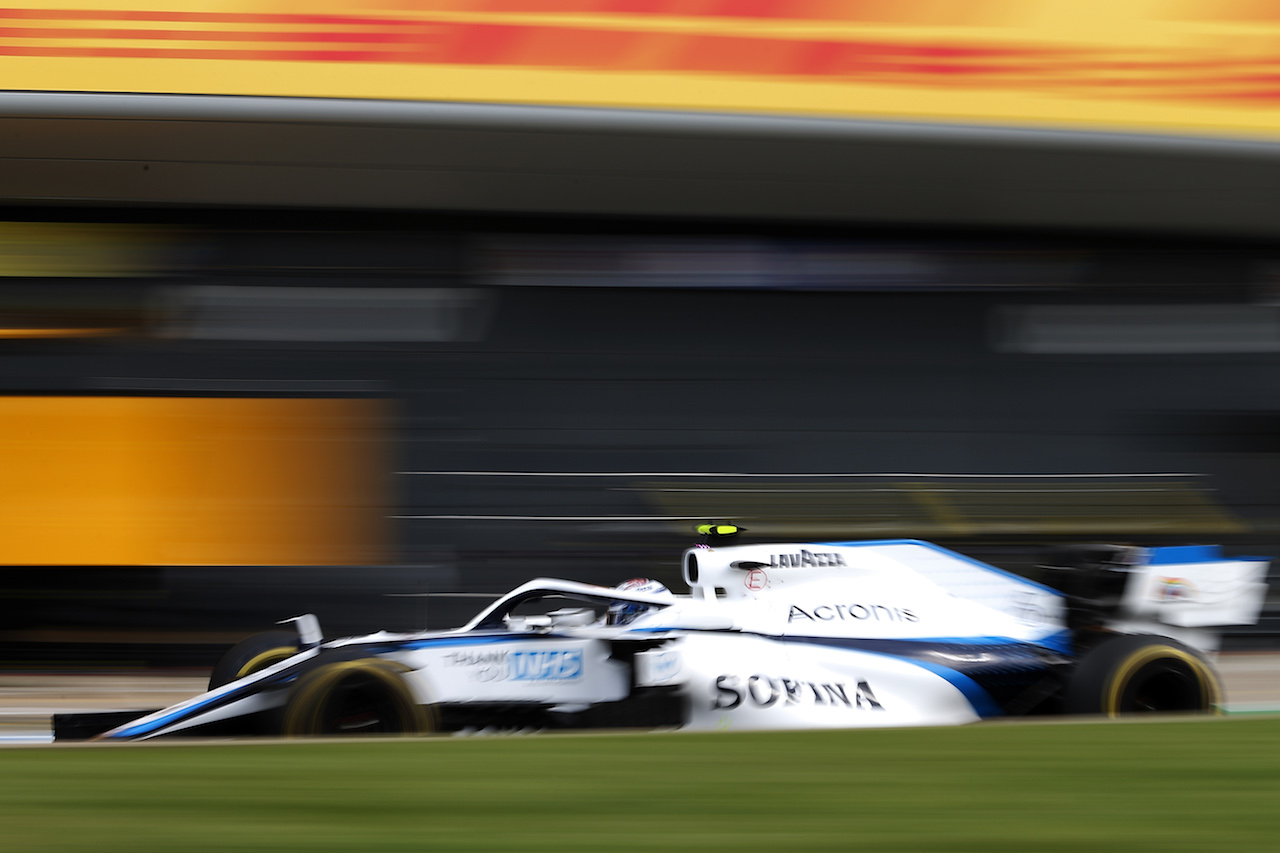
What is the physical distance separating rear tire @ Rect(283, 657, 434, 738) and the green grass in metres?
0.73

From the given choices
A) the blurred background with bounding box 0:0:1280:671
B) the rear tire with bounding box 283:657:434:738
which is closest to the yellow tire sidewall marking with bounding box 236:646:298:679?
the rear tire with bounding box 283:657:434:738

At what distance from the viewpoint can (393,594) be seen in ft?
25.0

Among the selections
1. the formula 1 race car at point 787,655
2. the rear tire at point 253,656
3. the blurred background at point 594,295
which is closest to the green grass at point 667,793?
the formula 1 race car at point 787,655

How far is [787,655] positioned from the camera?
426 centimetres

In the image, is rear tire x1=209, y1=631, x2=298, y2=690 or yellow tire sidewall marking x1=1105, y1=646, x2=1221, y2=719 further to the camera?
rear tire x1=209, y1=631, x2=298, y2=690

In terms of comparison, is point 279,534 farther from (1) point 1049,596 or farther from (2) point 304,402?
(1) point 1049,596

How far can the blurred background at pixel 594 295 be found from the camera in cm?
667

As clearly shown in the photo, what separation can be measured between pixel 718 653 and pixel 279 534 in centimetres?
419

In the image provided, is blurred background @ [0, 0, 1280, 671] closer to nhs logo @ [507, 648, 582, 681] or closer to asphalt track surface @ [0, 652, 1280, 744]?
asphalt track surface @ [0, 652, 1280, 744]

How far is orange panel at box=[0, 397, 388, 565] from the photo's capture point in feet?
24.6

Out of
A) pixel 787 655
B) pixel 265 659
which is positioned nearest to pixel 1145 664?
pixel 787 655

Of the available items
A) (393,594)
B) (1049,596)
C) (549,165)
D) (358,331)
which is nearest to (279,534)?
(393,594)

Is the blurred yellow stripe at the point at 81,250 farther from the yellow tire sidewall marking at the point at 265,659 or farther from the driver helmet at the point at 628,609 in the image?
the driver helmet at the point at 628,609

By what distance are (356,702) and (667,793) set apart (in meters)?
1.79
